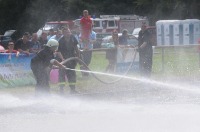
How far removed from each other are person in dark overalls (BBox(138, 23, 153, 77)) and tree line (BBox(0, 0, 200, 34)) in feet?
120

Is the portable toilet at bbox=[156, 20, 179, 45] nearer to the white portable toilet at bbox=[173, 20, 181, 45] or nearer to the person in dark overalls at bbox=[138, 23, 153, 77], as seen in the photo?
the white portable toilet at bbox=[173, 20, 181, 45]

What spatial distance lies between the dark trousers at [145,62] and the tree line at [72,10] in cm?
3668

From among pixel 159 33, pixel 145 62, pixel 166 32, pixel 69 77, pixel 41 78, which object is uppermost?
pixel 41 78

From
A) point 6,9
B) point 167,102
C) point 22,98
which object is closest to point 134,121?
point 167,102

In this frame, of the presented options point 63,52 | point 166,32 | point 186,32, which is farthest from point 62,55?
point 166,32

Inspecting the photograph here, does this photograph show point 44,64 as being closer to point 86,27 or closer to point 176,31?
point 86,27

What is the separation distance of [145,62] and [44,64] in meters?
6.53

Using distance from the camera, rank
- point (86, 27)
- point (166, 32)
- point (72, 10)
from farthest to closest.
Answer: point (72, 10) < point (166, 32) < point (86, 27)

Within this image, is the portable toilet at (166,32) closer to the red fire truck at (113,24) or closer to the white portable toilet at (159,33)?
the white portable toilet at (159,33)

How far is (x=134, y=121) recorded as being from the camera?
36.3ft

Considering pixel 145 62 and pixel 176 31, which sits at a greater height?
pixel 145 62

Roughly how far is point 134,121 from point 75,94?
536 centimetres

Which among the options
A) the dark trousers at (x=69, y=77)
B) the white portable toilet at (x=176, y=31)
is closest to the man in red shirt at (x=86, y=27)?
the dark trousers at (x=69, y=77)

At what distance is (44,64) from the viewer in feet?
47.2
